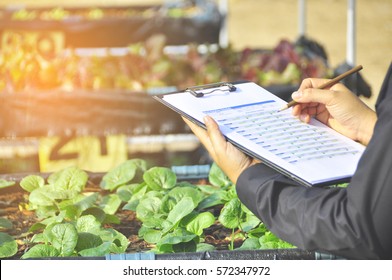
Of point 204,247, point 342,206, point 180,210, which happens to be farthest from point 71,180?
point 342,206

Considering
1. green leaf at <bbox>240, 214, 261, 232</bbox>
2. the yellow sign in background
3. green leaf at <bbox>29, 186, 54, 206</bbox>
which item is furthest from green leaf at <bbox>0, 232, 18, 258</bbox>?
the yellow sign in background

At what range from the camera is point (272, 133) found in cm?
163

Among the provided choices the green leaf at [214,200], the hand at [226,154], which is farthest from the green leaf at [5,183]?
the hand at [226,154]

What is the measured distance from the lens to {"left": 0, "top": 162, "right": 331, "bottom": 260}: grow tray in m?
1.54

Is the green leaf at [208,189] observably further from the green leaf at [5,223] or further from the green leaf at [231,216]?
the green leaf at [5,223]

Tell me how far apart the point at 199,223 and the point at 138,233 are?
19 centimetres

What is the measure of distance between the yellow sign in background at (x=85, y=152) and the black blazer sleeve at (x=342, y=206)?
2640 mm

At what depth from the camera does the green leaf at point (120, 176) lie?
228 centimetres

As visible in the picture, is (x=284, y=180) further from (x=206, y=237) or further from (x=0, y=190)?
(x=0, y=190)

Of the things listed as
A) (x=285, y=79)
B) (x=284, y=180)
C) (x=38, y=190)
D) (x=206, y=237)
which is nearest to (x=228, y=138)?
(x=284, y=180)

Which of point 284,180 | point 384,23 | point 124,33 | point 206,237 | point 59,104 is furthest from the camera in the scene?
point 384,23

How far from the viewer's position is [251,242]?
1.83 m

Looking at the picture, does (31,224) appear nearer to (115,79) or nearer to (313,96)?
(313,96)
